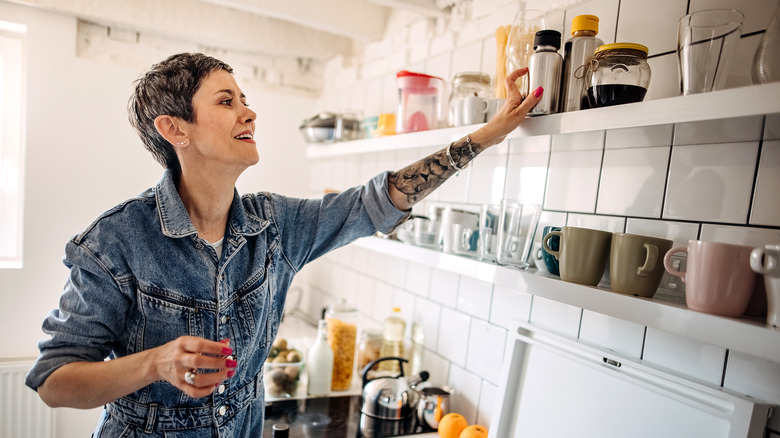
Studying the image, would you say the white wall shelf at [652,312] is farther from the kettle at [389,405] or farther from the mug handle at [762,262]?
the kettle at [389,405]

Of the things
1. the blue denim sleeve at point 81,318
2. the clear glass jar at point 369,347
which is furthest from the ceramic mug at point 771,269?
the clear glass jar at point 369,347

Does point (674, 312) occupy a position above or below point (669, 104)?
below

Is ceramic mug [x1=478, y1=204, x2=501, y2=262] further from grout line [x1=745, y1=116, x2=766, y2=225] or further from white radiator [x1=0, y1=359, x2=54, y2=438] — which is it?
white radiator [x1=0, y1=359, x2=54, y2=438]

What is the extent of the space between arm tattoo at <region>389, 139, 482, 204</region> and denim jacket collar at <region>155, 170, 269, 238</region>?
0.35 metres

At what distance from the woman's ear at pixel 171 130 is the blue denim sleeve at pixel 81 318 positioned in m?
0.30

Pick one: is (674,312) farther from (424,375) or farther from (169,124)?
(169,124)

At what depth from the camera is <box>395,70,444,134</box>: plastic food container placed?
161 cm

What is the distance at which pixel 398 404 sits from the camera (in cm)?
159

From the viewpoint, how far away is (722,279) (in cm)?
82

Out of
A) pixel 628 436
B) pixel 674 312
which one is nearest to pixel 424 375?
pixel 628 436

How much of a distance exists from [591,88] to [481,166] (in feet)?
2.18

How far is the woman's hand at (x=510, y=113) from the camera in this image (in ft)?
3.55

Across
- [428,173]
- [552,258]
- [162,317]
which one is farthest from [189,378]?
[552,258]

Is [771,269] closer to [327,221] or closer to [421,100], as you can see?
[327,221]
